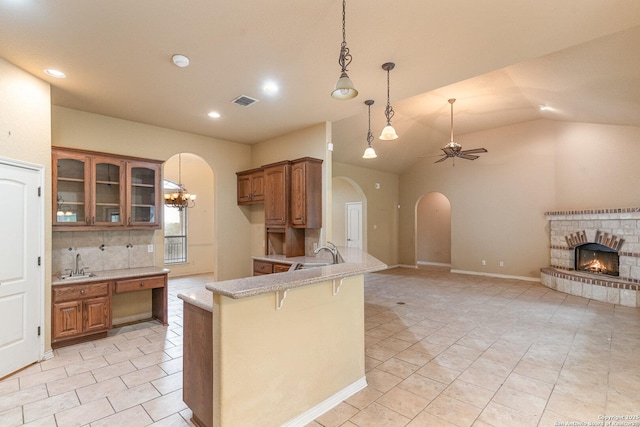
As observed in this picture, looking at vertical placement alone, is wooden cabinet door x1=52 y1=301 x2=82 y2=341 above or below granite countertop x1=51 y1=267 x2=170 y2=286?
below

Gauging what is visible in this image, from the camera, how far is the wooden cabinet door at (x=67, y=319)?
345cm

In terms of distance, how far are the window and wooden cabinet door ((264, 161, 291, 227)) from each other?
14.1 ft

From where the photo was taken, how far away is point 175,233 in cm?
859

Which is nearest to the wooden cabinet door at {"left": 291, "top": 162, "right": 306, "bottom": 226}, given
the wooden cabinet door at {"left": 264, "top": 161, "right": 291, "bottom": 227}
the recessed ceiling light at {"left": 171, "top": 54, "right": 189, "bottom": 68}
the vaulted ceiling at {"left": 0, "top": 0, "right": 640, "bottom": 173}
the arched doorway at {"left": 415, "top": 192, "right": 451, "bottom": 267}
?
the wooden cabinet door at {"left": 264, "top": 161, "right": 291, "bottom": 227}

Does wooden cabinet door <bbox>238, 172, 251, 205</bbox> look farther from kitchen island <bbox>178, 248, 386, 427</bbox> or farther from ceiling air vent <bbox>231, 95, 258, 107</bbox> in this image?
kitchen island <bbox>178, 248, 386, 427</bbox>

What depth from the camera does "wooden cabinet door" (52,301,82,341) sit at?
11.3 ft

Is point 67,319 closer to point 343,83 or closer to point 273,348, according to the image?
point 273,348

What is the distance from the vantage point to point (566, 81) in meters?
4.57

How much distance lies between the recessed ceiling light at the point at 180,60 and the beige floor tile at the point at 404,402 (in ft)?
11.6

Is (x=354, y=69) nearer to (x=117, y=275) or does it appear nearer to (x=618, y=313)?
(x=117, y=275)

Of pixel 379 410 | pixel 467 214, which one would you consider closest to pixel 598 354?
pixel 379 410

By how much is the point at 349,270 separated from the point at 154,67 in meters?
2.86

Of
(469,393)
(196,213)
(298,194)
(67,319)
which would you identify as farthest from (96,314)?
(196,213)

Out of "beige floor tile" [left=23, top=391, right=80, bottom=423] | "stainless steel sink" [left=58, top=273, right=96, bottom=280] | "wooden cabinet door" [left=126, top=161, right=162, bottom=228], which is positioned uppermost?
"wooden cabinet door" [left=126, top=161, right=162, bottom=228]
